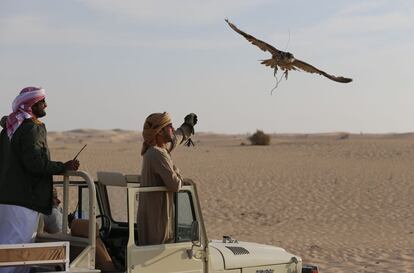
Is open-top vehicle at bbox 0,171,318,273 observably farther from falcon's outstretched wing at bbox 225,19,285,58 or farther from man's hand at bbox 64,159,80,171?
falcon's outstretched wing at bbox 225,19,285,58

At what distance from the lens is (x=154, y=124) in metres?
5.65

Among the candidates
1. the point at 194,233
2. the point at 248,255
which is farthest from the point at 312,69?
the point at 194,233

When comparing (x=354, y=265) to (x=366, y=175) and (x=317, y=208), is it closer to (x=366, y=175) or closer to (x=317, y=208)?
(x=317, y=208)

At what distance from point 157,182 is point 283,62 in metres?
2.02

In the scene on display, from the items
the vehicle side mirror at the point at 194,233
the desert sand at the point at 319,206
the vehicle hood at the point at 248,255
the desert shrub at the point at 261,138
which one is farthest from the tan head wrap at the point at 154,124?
the desert shrub at the point at 261,138

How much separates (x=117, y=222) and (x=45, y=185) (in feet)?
3.50

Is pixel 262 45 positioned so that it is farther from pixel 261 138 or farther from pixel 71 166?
pixel 261 138

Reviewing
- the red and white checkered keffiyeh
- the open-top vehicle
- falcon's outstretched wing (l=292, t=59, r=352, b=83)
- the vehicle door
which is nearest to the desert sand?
falcon's outstretched wing (l=292, t=59, r=352, b=83)

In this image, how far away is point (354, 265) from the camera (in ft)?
39.3

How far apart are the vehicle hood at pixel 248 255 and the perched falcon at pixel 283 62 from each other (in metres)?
1.60

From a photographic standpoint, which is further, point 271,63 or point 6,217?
point 271,63

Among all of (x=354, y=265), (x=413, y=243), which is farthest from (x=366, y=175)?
(x=354, y=265)

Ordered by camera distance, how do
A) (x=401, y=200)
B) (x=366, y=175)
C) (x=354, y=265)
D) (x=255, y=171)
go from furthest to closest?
(x=255, y=171), (x=366, y=175), (x=401, y=200), (x=354, y=265)

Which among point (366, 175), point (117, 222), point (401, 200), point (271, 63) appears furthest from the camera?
point (366, 175)
